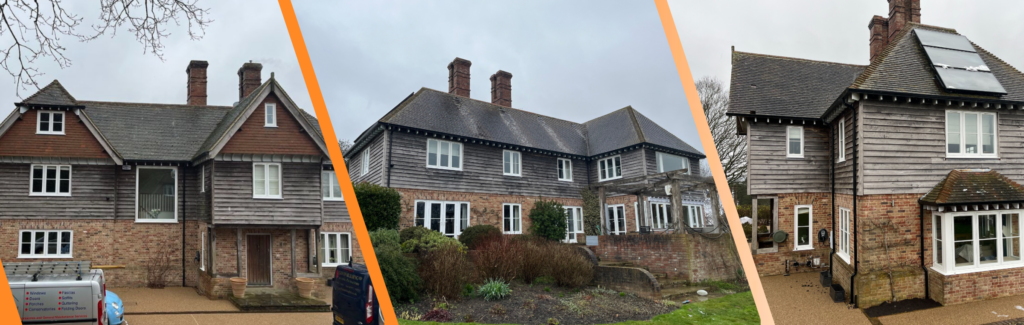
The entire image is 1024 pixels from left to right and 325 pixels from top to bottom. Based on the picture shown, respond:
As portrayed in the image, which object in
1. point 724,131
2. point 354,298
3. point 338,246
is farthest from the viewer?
point 724,131

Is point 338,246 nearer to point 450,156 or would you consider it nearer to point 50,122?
point 450,156

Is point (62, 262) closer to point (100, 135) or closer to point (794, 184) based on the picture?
point (100, 135)

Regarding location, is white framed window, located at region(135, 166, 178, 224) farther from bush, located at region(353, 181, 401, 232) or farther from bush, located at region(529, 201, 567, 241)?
bush, located at region(529, 201, 567, 241)

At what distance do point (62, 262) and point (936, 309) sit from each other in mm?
6241

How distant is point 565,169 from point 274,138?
5.53 feet

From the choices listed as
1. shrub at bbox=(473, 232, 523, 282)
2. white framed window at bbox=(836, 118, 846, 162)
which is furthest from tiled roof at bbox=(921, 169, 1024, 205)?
shrub at bbox=(473, 232, 523, 282)

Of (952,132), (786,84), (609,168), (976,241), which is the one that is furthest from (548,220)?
(976,241)

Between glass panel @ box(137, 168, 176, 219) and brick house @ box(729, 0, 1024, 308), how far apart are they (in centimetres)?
431

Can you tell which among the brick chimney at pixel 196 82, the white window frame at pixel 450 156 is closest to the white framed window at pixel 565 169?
the white window frame at pixel 450 156

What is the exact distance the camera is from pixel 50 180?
307 centimetres

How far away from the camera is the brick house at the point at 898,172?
201 inches

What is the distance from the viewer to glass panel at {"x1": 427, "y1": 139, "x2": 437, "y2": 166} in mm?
2581

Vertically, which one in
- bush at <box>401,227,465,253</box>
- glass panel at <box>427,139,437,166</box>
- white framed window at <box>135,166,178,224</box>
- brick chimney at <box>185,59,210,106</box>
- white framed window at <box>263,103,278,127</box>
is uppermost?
brick chimney at <box>185,59,210,106</box>

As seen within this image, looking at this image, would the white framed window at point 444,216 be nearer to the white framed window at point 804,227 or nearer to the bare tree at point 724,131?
the bare tree at point 724,131
